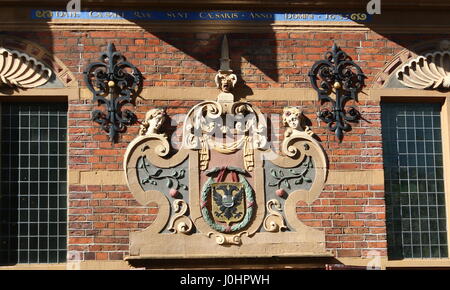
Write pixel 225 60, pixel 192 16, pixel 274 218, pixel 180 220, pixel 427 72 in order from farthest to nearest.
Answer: pixel 427 72
pixel 192 16
pixel 225 60
pixel 274 218
pixel 180 220

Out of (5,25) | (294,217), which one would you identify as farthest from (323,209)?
(5,25)

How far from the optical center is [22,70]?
13.4 m

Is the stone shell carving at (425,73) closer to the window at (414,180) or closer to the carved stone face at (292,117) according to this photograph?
the window at (414,180)

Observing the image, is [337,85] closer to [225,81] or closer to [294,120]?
[294,120]

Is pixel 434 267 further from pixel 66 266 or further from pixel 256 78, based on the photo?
pixel 66 266

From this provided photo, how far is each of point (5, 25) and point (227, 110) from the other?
3163 mm

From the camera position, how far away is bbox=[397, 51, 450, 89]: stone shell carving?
1385cm

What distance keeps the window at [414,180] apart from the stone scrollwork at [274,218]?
59.4 inches

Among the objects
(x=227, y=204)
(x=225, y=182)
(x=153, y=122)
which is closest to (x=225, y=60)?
(x=153, y=122)

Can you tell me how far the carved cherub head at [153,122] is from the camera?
43.7 feet

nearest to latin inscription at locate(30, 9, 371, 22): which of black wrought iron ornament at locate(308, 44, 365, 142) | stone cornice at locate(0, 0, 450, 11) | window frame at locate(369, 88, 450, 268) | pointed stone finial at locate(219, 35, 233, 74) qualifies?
stone cornice at locate(0, 0, 450, 11)

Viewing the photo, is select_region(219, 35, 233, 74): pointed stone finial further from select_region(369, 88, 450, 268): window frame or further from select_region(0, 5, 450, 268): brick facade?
select_region(369, 88, 450, 268): window frame

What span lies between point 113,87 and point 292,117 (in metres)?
2.41

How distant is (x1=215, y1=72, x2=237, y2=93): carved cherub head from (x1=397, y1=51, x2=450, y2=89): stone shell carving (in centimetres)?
229
